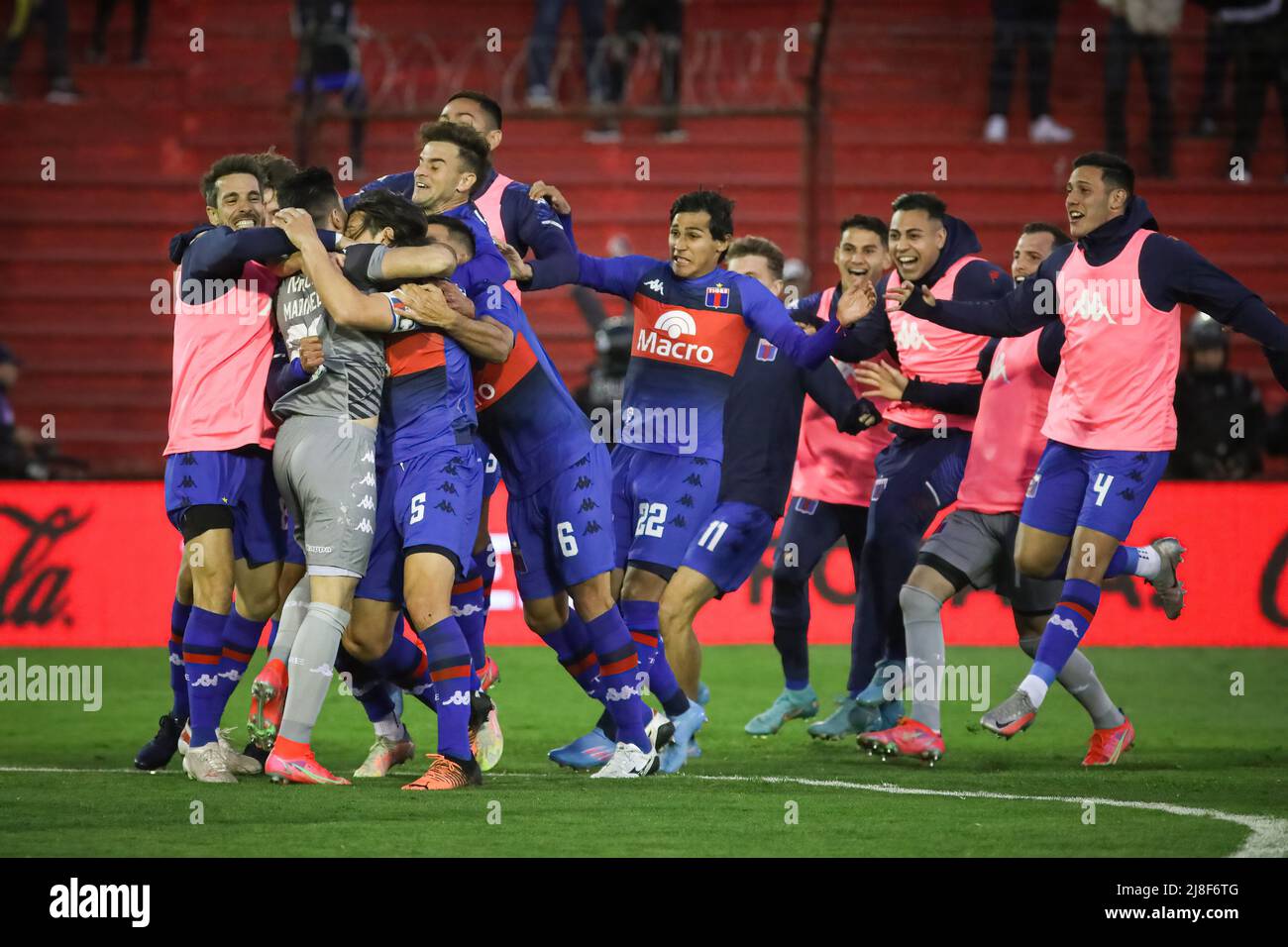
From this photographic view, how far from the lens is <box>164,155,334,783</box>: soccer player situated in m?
7.54

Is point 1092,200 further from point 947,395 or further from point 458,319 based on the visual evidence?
point 458,319

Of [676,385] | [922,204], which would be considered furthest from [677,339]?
[922,204]

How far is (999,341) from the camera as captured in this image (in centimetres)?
927

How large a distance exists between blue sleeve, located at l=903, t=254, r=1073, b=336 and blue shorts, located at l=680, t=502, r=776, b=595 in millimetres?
1291

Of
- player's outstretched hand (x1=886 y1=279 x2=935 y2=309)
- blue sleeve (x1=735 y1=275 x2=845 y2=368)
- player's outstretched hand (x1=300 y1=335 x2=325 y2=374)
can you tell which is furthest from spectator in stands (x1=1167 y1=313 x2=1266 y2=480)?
player's outstretched hand (x1=300 y1=335 x2=325 y2=374)

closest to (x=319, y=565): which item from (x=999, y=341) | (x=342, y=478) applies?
(x=342, y=478)

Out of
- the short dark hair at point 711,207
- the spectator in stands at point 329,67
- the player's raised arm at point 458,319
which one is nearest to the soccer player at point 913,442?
the short dark hair at point 711,207

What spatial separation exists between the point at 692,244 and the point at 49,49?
12.2m

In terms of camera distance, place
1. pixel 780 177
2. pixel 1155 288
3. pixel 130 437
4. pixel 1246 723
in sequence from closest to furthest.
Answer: pixel 1155 288
pixel 1246 723
pixel 130 437
pixel 780 177

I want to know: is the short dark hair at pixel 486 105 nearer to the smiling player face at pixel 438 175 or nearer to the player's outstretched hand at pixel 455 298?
the smiling player face at pixel 438 175

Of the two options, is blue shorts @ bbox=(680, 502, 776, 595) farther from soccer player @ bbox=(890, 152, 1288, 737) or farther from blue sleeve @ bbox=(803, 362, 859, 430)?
soccer player @ bbox=(890, 152, 1288, 737)

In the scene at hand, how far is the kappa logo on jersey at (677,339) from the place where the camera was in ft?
27.8

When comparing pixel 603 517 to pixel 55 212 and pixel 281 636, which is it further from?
pixel 55 212

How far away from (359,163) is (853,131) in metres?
4.79
